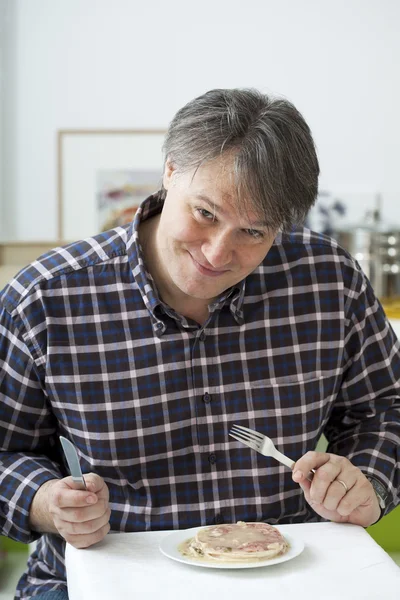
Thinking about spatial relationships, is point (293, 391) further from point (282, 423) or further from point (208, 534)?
point (208, 534)

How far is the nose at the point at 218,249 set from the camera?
1.21 m

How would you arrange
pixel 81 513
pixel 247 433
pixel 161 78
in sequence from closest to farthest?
pixel 81 513 → pixel 247 433 → pixel 161 78

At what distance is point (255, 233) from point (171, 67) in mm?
2094

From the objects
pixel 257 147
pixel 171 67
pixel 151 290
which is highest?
pixel 171 67

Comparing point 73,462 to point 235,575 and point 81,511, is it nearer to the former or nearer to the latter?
point 81,511

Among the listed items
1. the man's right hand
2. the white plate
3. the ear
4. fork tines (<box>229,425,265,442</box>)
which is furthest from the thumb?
the ear

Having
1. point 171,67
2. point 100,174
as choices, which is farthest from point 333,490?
point 171,67

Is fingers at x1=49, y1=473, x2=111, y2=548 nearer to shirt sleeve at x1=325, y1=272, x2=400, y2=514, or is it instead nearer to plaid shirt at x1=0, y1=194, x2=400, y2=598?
plaid shirt at x1=0, y1=194, x2=400, y2=598

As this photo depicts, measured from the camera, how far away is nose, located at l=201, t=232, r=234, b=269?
1.21 m

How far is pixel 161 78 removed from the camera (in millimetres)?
3199

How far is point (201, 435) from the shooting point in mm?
1392

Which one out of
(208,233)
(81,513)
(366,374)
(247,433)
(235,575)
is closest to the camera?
(235,575)

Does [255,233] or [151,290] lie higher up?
[255,233]

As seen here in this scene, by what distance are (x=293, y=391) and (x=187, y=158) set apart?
44 cm
